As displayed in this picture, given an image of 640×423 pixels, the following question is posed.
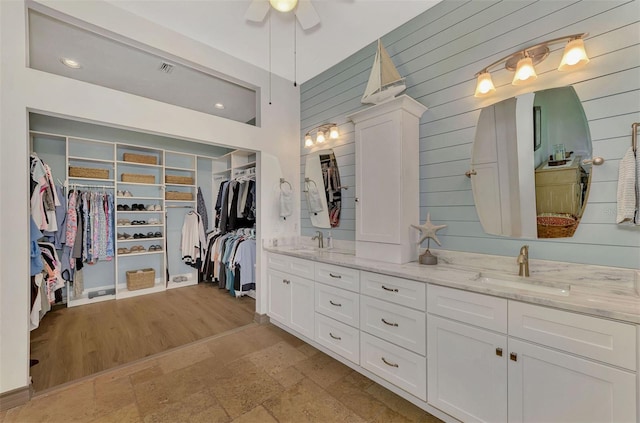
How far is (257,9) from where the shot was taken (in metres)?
1.99

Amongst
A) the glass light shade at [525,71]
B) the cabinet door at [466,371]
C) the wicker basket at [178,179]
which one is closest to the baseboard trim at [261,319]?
the cabinet door at [466,371]

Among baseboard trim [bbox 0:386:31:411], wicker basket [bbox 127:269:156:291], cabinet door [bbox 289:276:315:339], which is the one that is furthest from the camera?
wicker basket [bbox 127:269:156:291]

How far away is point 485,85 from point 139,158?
485 centimetres

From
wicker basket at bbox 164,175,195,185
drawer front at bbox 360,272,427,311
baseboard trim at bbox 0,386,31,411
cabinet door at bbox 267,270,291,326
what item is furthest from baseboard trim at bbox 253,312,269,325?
wicker basket at bbox 164,175,195,185

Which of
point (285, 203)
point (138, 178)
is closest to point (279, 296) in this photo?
point (285, 203)

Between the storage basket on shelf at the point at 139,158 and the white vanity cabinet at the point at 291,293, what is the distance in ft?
9.60

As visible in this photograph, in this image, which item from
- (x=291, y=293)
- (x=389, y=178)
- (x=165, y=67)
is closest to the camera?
(x=389, y=178)

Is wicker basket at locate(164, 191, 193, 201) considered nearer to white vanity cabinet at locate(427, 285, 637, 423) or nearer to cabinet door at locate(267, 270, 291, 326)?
cabinet door at locate(267, 270, 291, 326)

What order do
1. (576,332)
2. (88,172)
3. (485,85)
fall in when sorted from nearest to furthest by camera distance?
(576,332), (485,85), (88,172)

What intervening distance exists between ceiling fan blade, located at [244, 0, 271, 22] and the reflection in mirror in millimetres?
1521

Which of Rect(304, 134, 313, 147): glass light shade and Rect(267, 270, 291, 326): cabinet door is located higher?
Rect(304, 134, 313, 147): glass light shade

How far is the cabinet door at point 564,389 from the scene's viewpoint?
114 cm

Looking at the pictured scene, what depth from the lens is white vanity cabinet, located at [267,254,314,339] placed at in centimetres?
265

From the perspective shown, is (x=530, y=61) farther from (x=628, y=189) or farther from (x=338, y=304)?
(x=338, y=304)
